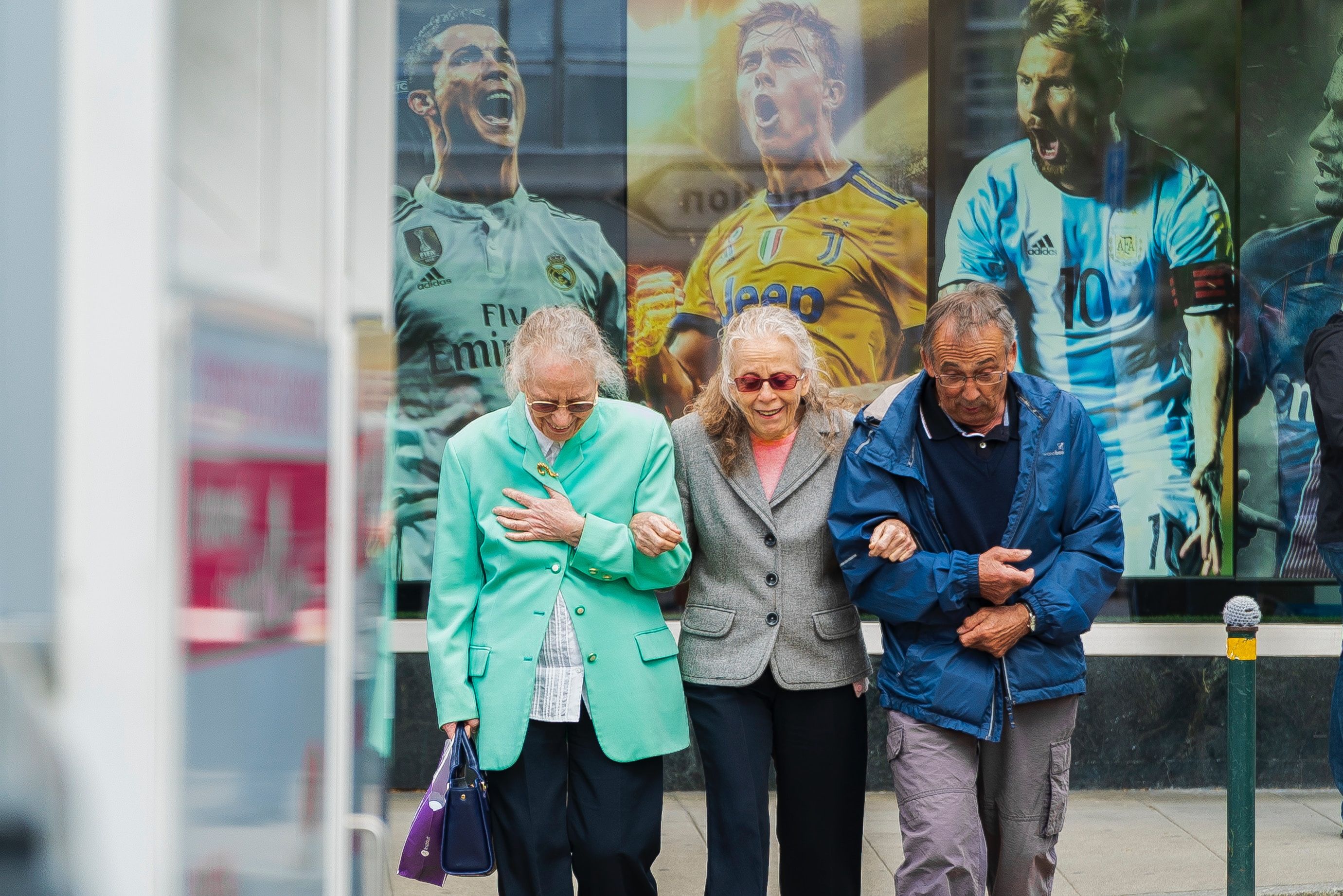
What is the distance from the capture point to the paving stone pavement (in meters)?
5.09

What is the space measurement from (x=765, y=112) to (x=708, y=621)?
3.36m

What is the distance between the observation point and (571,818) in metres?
3.71

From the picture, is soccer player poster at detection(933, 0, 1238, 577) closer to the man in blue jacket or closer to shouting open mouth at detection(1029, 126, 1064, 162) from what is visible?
shouting open mouth at detection(1029, 126, 1064, 162)

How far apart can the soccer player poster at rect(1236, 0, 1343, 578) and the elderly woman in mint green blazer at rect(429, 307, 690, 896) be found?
3.99 meters

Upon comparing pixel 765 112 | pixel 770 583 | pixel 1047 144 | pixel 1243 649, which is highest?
pixel 765 112

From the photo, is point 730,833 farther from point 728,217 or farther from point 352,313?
point 728,217

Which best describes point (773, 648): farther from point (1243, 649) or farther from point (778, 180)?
point (778, 180)

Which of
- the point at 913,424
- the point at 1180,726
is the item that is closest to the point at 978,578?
the point at 913,424

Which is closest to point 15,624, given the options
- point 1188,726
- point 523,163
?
point 523,163

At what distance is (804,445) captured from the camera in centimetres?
390

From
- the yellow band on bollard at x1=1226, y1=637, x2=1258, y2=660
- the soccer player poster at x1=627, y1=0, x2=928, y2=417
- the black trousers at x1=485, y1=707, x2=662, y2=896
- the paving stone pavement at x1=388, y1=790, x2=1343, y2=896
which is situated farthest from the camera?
the soccer player poster at x1=627, y1=0, x2=928, y2=417

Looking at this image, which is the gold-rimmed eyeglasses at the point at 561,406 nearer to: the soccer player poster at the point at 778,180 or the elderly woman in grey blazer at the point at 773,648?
the elderly woman in grey blazer at the point at 773,648

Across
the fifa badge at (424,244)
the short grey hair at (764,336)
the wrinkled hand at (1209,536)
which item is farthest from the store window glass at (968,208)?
the short grey hair at (764,336)

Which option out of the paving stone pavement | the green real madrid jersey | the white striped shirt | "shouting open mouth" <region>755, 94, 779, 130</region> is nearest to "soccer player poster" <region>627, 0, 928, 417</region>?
"shouting open mouth" <region>755, 94, 779, 130</region>
